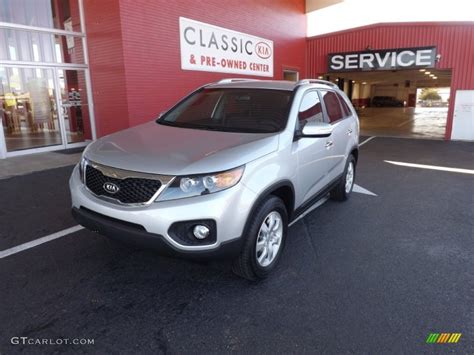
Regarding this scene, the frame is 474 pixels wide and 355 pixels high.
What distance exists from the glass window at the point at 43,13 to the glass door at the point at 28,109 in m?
1.22

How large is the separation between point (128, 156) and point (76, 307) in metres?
1.22

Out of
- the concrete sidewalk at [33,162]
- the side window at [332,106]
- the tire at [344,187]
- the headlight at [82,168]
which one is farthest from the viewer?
the concrete sidewalk at [33,162]

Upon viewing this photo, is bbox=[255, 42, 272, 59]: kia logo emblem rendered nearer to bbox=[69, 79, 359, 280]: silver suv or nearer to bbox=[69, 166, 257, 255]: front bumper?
bbox=[69, 79, 359, 280]: silver suv

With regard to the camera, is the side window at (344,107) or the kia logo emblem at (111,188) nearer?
the kia logo emblem at (111,188)

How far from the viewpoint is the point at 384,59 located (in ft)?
48.3

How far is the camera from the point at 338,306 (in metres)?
2.82

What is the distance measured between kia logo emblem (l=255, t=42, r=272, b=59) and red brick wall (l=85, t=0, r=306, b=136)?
2.64m

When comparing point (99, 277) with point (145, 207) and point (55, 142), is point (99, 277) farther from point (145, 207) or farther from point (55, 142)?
point (55, 142)

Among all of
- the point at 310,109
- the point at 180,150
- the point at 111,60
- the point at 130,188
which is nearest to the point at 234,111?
the point at 310,109

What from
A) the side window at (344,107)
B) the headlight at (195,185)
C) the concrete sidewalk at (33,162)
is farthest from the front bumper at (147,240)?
the concrete sidewalk at (33,162)

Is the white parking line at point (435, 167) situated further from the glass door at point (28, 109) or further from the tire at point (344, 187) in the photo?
the glass door at point (28, 109)

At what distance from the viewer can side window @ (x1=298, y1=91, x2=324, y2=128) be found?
3.70 m

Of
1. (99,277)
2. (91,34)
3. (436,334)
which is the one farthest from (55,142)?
(436,334)

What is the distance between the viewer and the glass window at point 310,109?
3.73 m
